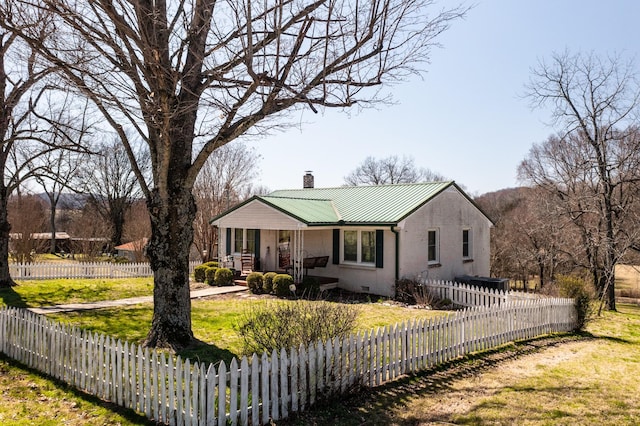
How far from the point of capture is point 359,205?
770 inches

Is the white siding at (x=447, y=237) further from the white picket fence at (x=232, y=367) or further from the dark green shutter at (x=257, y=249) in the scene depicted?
the white picket fence at (x=232, y=367)

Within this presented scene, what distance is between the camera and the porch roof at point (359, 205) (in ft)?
56.2

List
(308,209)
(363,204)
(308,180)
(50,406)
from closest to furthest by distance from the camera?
(50,406)
(308,209)
(363,204)
(308,180)

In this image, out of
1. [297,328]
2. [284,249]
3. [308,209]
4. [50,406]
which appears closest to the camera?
[50,406]

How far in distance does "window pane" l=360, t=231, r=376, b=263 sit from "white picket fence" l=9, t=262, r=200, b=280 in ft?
31.5

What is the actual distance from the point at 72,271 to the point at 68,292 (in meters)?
5.58

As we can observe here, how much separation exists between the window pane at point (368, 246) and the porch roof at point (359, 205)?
70 centimetres

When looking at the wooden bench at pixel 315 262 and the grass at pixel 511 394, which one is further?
the wooden bench at pixel 315 262

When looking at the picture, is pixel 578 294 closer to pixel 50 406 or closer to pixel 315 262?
pixel 315 262

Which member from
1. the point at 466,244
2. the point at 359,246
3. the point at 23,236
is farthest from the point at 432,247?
the point at 23,236

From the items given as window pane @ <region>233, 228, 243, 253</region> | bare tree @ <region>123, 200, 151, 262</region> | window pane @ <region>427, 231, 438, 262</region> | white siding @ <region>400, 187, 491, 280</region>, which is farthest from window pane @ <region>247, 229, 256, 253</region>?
bare tree @ <region>123, 200, 151, 262</region>

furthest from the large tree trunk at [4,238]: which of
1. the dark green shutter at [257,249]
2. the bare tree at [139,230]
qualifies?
the bare tree at [139,230]

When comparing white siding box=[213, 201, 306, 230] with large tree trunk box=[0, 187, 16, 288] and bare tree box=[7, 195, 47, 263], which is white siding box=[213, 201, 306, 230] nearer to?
large tree trunk box=[0, 187, 16, 288]

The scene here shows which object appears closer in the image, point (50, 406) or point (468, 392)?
point (50, 406)
